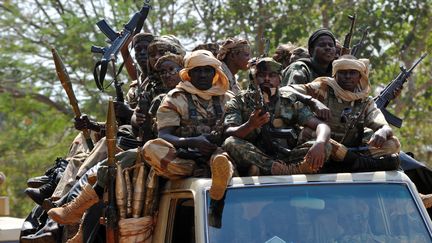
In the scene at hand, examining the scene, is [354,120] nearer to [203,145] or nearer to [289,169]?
[289,169]

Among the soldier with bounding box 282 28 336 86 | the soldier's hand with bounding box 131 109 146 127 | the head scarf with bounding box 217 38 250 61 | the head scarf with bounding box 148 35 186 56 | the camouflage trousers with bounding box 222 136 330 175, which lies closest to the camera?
the camouflage trousers with bounding box 222 136 330 175

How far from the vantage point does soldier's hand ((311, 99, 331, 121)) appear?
6.26 metres

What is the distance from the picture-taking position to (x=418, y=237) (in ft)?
18.2

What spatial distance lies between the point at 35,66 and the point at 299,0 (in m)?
5.71

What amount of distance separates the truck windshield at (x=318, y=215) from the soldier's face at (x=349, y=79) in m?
A: 1.10

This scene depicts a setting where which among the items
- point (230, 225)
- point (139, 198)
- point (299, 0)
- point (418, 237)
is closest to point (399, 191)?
point (418, 237)

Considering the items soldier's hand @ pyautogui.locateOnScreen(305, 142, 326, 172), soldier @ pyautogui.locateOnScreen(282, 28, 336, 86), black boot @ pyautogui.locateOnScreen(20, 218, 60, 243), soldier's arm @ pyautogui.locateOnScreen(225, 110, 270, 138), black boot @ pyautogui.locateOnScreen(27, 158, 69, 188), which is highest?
soldier @ pyautogui.locateOnScreen(282, 28, 336, 86)

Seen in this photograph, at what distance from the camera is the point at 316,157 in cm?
570

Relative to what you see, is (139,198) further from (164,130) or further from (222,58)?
(222,58)

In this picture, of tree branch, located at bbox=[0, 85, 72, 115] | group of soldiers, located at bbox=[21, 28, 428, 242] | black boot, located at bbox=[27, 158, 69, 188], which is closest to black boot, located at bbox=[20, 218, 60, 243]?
group of soldiers, located at bbox=[21, 28, 428, 242]

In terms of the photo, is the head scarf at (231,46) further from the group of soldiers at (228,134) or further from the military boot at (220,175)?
the military boot at (220,175)

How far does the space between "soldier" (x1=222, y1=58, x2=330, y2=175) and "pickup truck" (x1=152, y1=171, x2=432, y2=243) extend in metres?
0.18

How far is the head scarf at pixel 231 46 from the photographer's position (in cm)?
899

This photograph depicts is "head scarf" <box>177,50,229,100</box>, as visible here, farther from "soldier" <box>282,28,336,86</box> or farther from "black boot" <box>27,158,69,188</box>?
"black boot" <box>27,158,69,188</box>
